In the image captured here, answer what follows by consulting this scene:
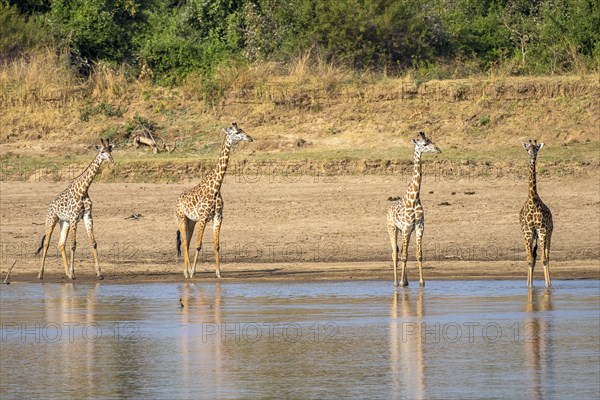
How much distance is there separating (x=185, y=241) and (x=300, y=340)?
4.74 metres

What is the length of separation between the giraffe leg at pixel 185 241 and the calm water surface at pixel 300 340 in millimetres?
683

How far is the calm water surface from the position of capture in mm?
10047

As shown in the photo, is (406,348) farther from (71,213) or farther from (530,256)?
(71,213)

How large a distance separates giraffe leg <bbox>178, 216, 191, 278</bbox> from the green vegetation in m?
7.69

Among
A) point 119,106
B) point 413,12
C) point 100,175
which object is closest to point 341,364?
point 100,175

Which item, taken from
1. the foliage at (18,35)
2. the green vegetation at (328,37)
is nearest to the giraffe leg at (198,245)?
the green vegetation at (328,37)

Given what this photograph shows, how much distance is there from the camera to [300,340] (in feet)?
39.4

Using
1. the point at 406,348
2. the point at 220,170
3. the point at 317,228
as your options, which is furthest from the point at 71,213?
the point at 406,348

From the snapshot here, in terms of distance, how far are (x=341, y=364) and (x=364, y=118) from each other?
41.4 feet

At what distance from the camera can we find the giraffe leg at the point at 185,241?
16.1m

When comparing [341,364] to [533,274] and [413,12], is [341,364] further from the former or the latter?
[413,12]

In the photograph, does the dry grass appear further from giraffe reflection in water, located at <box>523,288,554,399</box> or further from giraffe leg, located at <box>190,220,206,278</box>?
giraffe reflection in water, located at <box>523,288,554,399</box>

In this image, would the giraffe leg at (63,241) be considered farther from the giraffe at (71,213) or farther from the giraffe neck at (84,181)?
the giraffe neck at (84,181)

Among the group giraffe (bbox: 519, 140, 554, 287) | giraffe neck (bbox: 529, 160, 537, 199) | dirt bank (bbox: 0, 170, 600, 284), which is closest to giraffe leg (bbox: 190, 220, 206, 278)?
dirt bank (bbox: 0, 170, 600, 284)
